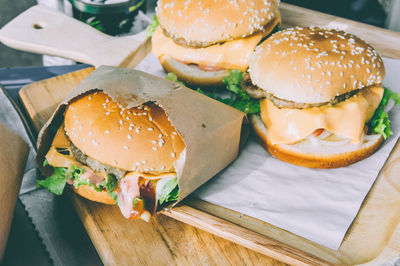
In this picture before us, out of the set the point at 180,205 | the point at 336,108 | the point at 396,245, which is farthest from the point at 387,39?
the point at 180,205

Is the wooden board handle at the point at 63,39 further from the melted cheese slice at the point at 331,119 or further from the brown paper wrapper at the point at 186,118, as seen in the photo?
the melted cheese slice at the point at 331,119

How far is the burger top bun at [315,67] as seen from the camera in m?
1.75

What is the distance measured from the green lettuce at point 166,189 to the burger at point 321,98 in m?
0.56

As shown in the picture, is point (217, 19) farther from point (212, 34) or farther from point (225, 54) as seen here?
point (225, 54)

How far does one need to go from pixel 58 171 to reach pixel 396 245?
1.40m

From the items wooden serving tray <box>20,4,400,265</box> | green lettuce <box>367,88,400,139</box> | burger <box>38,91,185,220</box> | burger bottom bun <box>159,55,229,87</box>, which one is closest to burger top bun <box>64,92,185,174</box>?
burger <box>38,91,185,220</box>

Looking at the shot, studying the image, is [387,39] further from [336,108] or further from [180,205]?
[180,205]

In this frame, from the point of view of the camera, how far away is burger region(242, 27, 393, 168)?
5.80 feet

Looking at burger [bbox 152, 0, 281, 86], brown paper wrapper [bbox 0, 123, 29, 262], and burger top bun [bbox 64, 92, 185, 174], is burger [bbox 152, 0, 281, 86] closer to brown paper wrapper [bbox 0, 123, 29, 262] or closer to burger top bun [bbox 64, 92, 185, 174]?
burger top bun [bbox 64, 92, 185, 174]

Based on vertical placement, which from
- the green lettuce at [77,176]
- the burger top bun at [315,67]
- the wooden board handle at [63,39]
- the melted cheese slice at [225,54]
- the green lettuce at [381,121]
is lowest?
the green lettuce at [77,176]

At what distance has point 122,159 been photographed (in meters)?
1.57

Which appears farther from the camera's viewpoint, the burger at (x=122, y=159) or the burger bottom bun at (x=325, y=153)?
the burger bottom bun at (x=325, y=153)

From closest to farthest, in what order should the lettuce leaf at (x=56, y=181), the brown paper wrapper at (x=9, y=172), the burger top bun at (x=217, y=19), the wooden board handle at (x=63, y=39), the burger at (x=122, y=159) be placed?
the brown paper wrapper at (x=9, y=172) → the burger at (x=122, y=159) → the lettuce leaf at (x=56, y=181) → the burger top bun at (x=217, y=19) → the wooden board handle at (x=63, y=39)

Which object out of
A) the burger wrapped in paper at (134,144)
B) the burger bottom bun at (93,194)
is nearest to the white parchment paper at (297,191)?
the burger wrapped in paper at (134,144)
